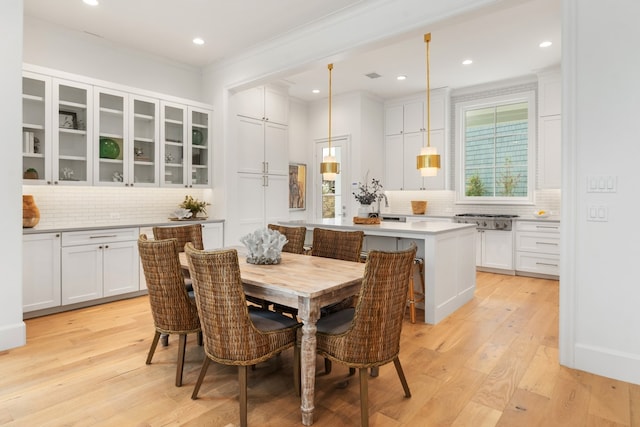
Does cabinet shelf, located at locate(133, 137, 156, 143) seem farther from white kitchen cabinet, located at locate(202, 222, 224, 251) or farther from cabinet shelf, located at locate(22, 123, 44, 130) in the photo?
white kitchen cabinet, located at locate(202, 222, 224, 251)

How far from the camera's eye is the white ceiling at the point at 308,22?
3.79 m

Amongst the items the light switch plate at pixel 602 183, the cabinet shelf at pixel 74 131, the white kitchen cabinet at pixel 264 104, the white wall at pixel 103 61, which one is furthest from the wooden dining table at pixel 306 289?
the white kitchen cabinet at pixel 264 104

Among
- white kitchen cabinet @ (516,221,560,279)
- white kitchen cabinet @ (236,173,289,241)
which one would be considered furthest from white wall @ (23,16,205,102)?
white kitchen cabinet @ (516,221,560,279)

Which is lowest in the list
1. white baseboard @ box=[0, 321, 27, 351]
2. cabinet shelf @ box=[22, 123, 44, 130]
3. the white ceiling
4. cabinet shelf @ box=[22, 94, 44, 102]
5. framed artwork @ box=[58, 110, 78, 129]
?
white baseboard @ box=[0, 321, 27, 351]

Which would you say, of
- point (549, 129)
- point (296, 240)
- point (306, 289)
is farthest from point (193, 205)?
point (549, 129)

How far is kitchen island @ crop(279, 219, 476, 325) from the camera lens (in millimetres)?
3672

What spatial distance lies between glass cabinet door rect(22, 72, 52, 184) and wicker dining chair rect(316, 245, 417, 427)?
3.64 meters

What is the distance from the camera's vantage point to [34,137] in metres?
3.94

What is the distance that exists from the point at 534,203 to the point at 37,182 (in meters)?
6.76

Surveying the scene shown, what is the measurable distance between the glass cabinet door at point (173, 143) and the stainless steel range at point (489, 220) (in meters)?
4.37

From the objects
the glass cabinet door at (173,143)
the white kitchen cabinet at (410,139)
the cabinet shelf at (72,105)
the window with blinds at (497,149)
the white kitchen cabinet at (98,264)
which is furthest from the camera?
the white kitchen cabinet at (410,139)

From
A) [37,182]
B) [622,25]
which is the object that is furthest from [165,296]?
[622,25]

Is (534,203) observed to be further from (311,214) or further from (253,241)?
(253,241)

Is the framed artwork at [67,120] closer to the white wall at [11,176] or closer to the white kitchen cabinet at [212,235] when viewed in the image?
the white wall at [11,176]
